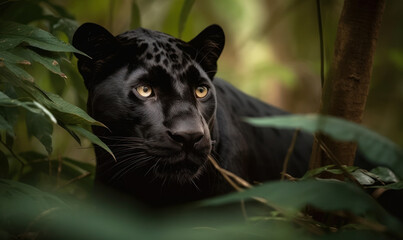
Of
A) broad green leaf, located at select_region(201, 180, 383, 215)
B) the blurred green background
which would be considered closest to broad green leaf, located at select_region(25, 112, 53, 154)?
broad green leaf, located at select_region(201, 180, 383, 215)

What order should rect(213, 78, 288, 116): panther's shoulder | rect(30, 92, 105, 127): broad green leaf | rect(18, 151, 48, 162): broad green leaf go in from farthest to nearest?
rect(213, 78, 288, 116): panther's shoulder → rect(18, 151, 48, 162): broad green leaf → rect(30, 92, 105, 127): broad green leaf

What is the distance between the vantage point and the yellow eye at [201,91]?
6.16ft

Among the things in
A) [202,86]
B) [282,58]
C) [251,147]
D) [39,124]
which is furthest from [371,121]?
[39,124]

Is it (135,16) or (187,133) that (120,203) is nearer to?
(187,133)

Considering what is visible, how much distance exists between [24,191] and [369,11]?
1.26m

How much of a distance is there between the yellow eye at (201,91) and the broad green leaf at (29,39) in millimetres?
609

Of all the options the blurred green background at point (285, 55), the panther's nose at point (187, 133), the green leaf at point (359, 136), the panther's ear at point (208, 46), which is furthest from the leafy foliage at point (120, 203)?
the blurred green background at point (285, 55)

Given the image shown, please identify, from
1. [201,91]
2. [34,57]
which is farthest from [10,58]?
[201,91]

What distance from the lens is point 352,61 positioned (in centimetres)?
149

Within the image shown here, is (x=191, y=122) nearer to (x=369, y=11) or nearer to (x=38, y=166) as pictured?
(x=369, y=11)

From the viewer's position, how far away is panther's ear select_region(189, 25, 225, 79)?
1.97 meters

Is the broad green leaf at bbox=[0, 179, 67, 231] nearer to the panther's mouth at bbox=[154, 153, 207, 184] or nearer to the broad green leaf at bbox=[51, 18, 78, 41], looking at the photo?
the panther's mouth at bbox=[154, 153, 207, 184]

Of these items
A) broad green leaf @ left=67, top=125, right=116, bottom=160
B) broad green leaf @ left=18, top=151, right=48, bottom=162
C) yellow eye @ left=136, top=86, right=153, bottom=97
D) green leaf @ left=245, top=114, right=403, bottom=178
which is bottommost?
broad green leaf @ left=18, top=151, right=48, bottom=162

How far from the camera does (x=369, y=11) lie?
4.77 ft
